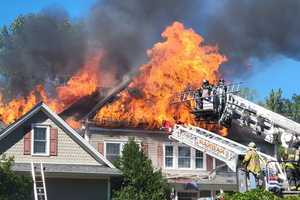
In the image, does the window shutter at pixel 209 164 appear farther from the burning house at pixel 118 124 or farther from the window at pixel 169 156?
the window at pixel 169 156

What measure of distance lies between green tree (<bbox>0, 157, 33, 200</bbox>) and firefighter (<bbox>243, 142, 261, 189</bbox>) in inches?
394

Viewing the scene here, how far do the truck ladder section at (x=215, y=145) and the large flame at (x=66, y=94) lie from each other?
25.3 ft

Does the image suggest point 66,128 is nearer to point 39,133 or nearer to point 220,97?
point 39,133

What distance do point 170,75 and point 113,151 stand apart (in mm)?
5644

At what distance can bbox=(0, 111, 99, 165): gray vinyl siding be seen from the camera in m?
25.6

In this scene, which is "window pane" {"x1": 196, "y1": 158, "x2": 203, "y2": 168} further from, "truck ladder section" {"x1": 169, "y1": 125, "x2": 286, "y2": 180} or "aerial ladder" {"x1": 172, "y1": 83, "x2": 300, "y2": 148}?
"aerial ladder" {"x1": 172, "y1": 83, "x2": 300, "y2": 148}

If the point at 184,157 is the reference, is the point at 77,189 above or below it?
below

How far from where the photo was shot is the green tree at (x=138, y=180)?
24.7 m

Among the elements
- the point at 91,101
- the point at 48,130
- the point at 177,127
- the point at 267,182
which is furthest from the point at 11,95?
the point at 267,182

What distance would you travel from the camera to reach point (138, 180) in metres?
25.0

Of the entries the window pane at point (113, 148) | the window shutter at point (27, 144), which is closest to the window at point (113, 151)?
the window pane at point (113, 148)

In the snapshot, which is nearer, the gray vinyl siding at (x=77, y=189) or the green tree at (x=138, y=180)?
the green tree at (x=138, y=180)

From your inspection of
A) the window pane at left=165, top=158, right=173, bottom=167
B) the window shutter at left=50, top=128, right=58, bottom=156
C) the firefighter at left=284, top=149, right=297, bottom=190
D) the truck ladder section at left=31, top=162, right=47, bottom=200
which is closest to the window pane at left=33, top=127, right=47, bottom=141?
the window shutter at left=50, top=128, right=58, bottom=156

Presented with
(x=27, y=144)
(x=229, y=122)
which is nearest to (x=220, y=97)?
(x=229, y=122)
